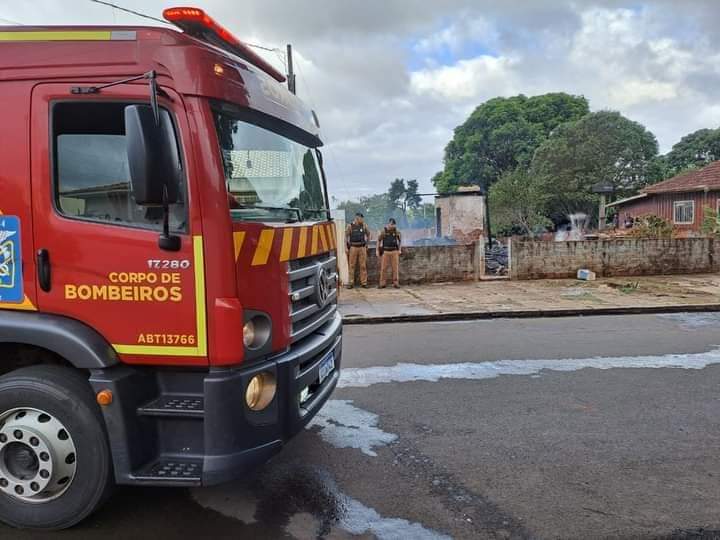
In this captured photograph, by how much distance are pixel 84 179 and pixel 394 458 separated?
2.59 m

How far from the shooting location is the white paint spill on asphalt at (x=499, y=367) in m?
5.64

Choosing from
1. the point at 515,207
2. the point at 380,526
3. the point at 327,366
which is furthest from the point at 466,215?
the point at 380,526

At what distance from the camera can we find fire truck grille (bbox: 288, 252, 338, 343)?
10.2ft

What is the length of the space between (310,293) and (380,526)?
53.4 inches

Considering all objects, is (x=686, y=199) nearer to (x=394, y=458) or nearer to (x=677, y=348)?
(x=677, y=348)

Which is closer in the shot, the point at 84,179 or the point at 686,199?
the point at 84,179

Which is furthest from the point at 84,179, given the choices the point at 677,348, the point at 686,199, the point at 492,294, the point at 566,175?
the point at 566,175

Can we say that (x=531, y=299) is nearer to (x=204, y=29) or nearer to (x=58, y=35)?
(x=204, y=29)

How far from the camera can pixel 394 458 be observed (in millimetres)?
3758

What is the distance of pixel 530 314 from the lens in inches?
369

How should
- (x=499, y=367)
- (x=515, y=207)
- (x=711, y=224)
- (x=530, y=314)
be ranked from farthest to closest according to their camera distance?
(x=515, y=207) < (x=711, y=224) < (x=530, y=314) < (x=499, y=367)

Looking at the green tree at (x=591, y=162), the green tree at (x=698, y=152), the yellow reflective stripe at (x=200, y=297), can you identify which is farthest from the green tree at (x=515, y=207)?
the green tree at (x=698, y=152)

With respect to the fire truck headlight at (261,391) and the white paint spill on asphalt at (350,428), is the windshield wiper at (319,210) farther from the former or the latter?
the white paint spill on asphalt at (350,428)

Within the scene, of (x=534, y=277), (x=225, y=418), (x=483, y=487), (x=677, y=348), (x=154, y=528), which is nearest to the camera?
(x=225, y=418)
